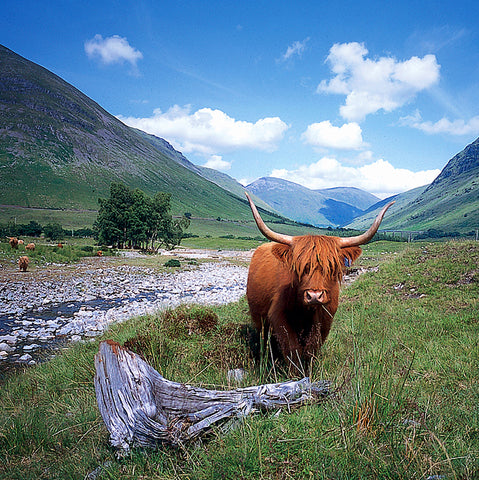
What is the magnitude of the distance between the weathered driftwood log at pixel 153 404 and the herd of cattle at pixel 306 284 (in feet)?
4.53

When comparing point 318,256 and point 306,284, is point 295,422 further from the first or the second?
point 318,256

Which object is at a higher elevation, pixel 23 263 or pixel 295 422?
pixel 295 422

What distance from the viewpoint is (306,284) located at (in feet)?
14.4

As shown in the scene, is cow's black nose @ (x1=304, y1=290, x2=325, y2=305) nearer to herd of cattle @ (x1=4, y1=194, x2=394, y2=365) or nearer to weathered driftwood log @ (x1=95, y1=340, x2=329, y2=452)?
herd of cattle @ (x1=4, y1=194, x2=394, y2=365)

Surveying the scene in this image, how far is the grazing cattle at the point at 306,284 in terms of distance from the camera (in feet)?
14.6

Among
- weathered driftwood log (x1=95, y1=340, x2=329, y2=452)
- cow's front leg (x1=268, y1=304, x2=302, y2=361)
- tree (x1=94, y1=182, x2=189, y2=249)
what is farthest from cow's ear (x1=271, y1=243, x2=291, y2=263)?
tree (x1=94, y1=182, x2=189, y2=249)

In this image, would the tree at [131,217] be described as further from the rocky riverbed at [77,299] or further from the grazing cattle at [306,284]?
the grazing cattle at [306,284]

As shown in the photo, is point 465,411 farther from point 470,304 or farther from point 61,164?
point 61,164

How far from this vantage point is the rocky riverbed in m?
8.96

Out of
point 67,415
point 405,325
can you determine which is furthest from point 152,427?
point 405,325

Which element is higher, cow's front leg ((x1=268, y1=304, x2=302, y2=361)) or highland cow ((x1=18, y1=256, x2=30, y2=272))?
cow's front leg ((x1=268, y1=304, x2=302, y2=361))

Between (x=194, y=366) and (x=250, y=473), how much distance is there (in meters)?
2.90

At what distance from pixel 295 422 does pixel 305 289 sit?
1.84 meters

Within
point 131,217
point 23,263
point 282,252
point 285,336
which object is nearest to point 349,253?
point 282,252
